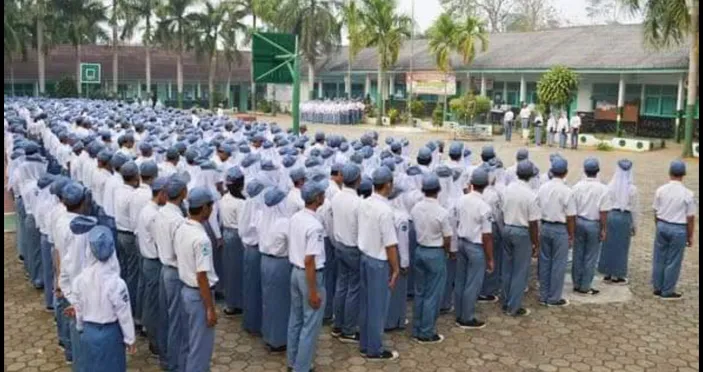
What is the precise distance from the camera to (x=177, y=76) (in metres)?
40.6

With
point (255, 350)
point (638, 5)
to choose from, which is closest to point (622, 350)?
point (255, 350)

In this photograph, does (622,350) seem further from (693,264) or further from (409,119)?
(409,119)

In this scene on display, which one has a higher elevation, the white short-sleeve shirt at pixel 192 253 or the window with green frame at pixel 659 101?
the window with green frame at pixel 659 101

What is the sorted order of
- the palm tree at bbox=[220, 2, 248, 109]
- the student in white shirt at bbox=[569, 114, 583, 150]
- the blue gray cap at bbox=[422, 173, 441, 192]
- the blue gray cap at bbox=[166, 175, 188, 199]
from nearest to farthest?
the blue gray cap at bbox=[166, 175, 188, 199], the blue gray cap at bbox=[422, 173, 441, 192], the student in white shirt at bbox=[569, 114, 583, 150], the palm tree at bbox=[220, 2, 248, 109]

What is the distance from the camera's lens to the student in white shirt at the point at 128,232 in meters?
6.22

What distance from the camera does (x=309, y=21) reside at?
3497 cm

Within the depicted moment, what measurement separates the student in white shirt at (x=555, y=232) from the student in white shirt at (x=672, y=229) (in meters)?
1.05

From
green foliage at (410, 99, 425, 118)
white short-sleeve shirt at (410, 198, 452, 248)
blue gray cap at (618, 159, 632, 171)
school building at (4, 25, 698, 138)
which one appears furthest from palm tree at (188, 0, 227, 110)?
white short-sleeve shirt at (410, 198, 452, 248)

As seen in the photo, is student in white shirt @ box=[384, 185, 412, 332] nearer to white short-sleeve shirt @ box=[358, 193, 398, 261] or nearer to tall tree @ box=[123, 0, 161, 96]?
white short-sleeve shirt @ box=[358, 193, 398, 261]

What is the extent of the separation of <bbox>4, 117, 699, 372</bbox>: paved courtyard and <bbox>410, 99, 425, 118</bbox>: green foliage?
24.6 m

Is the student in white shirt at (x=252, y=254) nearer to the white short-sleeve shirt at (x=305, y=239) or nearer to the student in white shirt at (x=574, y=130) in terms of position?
the white short-sleeve shirt at (x=305, y=239)

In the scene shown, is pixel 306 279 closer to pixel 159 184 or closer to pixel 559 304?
pixel 159 184

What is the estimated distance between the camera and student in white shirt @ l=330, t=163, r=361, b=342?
228 inches

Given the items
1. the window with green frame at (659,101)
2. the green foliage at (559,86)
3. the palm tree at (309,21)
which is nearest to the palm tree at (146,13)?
the palm tree at (309,21)
